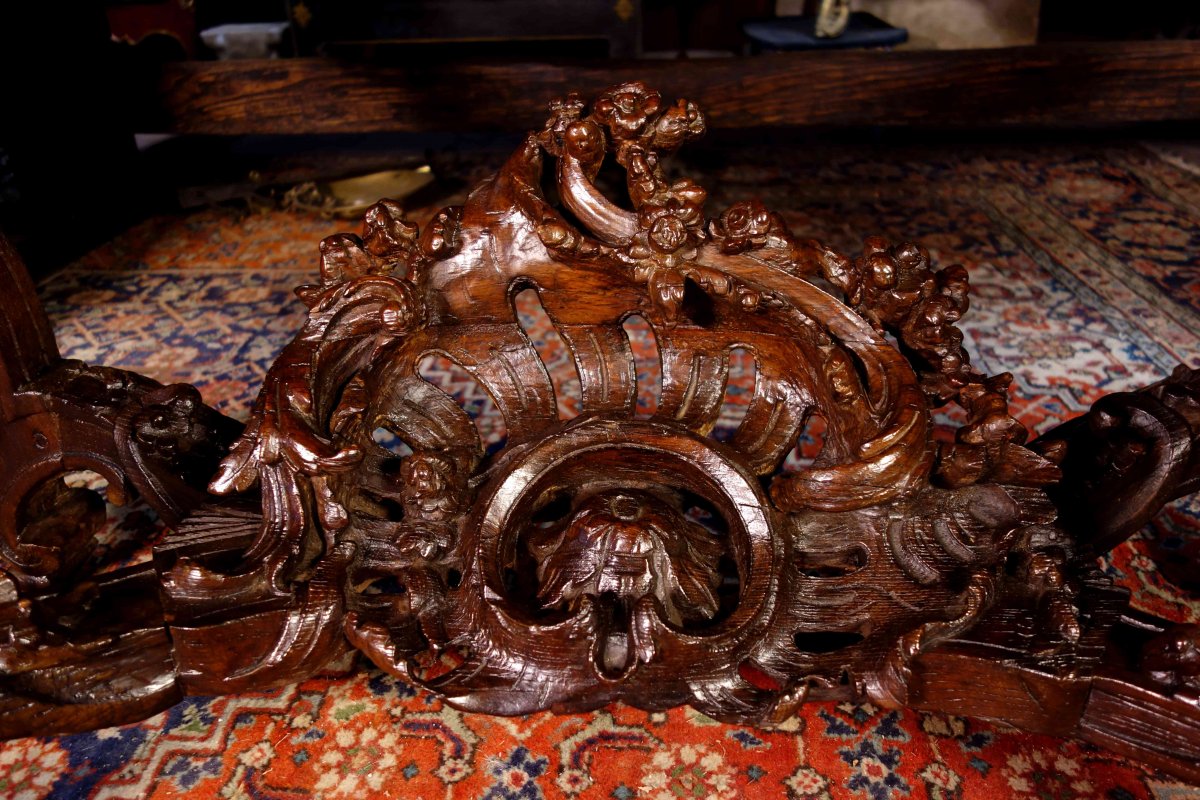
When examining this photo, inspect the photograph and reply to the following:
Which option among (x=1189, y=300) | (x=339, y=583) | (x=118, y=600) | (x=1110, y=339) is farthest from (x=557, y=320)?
(x=1189, y=300)

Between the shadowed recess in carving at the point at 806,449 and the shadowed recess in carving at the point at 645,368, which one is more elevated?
the shadowed recess in carving at the point at 645,368

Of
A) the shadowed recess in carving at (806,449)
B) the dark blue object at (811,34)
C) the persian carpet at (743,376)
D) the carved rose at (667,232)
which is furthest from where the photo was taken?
the dark blue object at (811,34)

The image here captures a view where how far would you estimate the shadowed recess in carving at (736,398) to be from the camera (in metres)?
2.17

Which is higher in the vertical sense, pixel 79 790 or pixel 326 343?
pixel 326 343

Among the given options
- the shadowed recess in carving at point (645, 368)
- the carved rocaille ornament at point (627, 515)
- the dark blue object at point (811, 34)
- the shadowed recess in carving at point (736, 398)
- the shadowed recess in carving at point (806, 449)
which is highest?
the dark blue object at point (811, 34)

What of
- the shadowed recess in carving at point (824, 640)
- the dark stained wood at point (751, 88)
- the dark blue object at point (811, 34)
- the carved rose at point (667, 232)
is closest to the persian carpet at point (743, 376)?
the shadowed recess in carving at point (824, 640)

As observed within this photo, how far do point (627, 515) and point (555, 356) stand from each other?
139cm

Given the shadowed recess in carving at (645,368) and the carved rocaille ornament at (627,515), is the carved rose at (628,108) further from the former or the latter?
the shadowed recess in carving at (645,368)

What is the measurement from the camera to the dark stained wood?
11.5 feet

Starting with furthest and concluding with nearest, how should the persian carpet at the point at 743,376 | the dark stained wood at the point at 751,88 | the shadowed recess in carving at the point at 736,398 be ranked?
the dark stained wood at the point at 751,88, the shadowed recess in carving at the point at 736,398, the persian carpet at the point at 743,376

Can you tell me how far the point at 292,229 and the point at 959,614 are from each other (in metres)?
3.06

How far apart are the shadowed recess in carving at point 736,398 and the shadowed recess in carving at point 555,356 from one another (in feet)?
1.08

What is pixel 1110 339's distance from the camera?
2.60 metres

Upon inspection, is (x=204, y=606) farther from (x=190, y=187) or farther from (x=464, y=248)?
(x=190, y=187)
